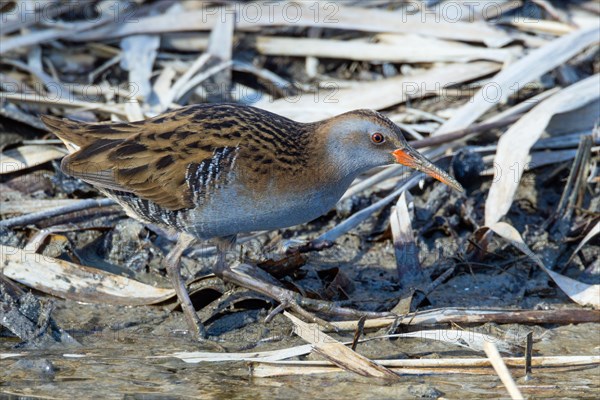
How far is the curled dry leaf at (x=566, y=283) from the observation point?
4.81m

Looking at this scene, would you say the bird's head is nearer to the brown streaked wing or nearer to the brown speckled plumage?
the brown speckled plumage

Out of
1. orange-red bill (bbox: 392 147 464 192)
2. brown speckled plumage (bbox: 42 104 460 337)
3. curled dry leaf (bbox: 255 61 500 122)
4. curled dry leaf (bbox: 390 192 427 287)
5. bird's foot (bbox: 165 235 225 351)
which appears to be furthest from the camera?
curled dry leaf (bbox: 255 61 500 122)

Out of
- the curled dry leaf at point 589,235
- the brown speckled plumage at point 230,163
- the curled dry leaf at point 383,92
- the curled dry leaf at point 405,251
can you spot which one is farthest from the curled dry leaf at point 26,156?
the curled dry leaf at point 589,235

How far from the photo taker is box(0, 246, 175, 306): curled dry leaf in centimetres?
481

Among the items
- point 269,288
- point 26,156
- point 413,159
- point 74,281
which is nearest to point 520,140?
point 413,159

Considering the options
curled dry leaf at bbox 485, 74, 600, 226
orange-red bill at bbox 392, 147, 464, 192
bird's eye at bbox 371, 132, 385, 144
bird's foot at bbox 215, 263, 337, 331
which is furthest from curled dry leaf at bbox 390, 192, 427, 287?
bird's eye at bbox 371, 132, 385, 144

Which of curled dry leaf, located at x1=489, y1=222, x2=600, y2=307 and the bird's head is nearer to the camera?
the bird's head

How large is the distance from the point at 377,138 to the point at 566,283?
51.9 inches

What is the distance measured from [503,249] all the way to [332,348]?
1597 mm

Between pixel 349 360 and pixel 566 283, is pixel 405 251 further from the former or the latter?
pixel 349 360

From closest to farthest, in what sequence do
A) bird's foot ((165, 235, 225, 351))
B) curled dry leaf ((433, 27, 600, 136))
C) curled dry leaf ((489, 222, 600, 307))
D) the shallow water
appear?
the shallow water
bird's foot ((165, 235, 225, 351))
curled dry leaf ((489, 222, 600, 307))
curled dry leaf ((433, 27, 600, 136))

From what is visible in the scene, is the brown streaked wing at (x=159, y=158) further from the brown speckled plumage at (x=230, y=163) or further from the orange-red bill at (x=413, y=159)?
the orange-red bill at (x=413, y=159)

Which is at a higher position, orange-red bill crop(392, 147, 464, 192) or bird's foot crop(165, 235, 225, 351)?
orange-red bill crop(392, 147, 464, 192)

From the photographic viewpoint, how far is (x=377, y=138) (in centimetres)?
438
